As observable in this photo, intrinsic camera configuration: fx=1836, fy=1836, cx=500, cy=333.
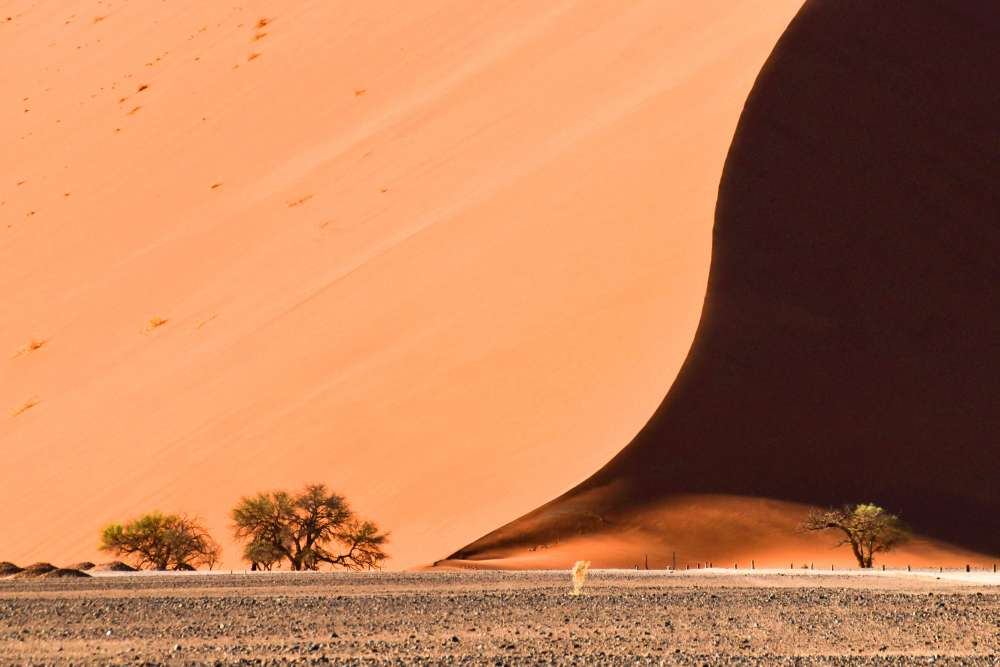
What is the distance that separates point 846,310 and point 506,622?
60.7 feet

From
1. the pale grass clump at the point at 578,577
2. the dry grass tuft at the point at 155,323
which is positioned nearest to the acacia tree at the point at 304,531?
the pale grass clump at the point at 578,577

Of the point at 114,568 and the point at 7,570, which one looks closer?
the point at 7,570

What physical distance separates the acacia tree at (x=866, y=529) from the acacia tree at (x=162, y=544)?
9.01 metres

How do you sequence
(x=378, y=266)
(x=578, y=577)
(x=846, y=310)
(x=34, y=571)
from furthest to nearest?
(x=378, y=266) < (x=846, y=310) < (x=34, y=571) < (x=578, y=577)

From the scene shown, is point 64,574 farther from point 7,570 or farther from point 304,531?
point 304,531

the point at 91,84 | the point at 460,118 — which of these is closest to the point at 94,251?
the point at 460,118

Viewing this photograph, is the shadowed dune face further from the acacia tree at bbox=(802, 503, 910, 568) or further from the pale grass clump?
the pale grass clump

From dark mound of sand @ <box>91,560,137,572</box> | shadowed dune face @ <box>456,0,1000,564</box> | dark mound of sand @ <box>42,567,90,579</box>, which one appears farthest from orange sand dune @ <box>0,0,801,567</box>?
dark mound of sand @ <box>42,567,90,579</box>

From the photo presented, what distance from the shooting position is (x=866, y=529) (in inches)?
1013

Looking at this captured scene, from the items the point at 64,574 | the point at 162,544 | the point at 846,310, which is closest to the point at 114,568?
the point at 162,544

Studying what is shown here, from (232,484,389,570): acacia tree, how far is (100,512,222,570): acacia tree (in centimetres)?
90

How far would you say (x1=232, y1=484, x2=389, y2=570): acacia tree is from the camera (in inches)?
1041

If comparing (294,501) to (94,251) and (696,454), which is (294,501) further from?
(94,251)

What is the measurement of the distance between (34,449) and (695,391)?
13725 millimetres
